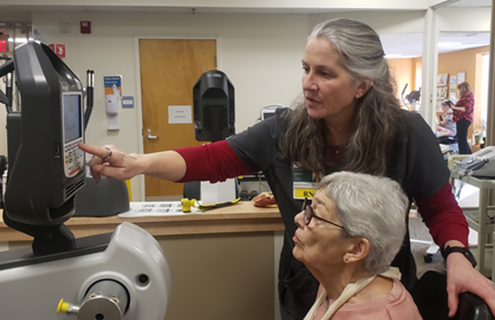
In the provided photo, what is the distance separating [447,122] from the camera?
6602 mm

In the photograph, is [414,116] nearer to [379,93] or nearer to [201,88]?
[379,93]

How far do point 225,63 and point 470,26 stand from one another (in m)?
3.13

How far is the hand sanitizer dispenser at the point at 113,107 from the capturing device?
212 inches

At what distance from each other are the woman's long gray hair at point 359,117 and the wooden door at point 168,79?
4314 millimetres

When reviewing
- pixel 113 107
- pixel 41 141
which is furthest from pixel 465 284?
pixel 113 107

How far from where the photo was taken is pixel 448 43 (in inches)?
308

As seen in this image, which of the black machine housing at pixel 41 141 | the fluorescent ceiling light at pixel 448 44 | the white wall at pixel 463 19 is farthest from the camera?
the fluorescent ceiling light at pixel 448 44

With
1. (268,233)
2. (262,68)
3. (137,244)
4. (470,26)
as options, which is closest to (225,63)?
(262,68)

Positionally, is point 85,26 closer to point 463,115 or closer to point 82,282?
point 82,282

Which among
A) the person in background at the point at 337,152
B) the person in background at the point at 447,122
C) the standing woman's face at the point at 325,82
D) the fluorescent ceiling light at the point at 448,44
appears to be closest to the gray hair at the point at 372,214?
the person in background at the point at 337,152

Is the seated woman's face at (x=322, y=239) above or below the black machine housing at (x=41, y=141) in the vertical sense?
below

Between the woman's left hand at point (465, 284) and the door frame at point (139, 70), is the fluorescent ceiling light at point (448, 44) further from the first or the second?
the woman's left hand at point (465, 284)

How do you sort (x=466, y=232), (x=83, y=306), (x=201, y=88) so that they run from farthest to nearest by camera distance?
(x=201, y=88) < (x=466, y=232) < (x=83, y=306)

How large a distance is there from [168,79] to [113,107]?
795 mm
